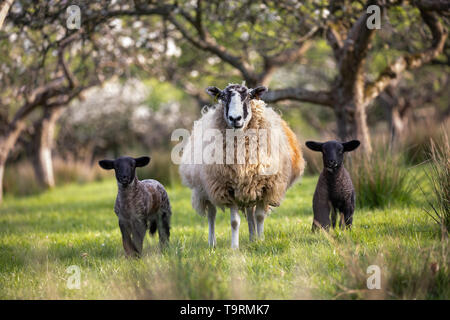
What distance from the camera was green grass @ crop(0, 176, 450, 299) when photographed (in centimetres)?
316

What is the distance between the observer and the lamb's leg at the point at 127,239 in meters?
4.37

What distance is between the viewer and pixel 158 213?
4750 mm

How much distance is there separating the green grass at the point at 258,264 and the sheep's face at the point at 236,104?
133 centimetres

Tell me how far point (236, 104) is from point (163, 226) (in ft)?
5.07

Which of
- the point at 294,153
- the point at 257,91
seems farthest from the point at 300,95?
the point at 257,91

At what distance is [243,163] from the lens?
4.86 m

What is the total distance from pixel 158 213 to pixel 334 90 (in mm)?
4947

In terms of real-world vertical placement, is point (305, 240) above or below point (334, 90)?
below

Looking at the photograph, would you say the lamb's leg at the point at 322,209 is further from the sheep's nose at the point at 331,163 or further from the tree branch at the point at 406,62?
the tree branch at the point at 406,62

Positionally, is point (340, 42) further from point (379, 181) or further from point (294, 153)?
point (294, 153)

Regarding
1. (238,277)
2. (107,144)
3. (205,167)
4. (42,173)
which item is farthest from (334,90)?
(107,144)

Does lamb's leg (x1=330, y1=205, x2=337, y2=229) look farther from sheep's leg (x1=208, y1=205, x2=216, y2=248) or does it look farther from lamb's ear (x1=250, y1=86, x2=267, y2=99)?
lamb's ear (x1=250, y1=86, x2=267, y2=99)

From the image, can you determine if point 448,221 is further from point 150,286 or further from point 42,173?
point 42,173
